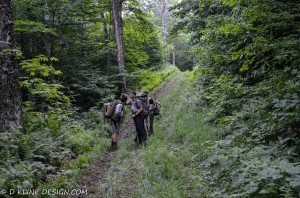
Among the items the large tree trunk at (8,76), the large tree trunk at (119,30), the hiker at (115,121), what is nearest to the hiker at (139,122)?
the hiker at (115,121)

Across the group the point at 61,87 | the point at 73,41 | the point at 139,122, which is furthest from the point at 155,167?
the point at 73,41

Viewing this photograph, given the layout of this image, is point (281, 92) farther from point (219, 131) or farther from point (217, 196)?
point (219, 131)

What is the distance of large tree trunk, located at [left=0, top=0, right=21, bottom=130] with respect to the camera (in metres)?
6.12

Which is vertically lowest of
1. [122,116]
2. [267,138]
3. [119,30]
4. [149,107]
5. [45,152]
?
[45,152]

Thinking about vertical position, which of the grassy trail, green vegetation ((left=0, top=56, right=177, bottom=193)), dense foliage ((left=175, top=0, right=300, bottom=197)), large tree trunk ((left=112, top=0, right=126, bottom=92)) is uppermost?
large tree trunk ((left=112, top=0, right=126, bottom=92))

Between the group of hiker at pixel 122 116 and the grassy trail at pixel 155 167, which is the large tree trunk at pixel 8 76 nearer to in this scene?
the grassy trail at pixel 155 167

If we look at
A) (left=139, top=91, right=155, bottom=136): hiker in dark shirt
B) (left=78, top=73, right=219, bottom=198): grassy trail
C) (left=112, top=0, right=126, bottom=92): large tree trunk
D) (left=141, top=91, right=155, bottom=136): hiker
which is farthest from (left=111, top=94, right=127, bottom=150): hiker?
(left=112, top=0, right=126, bottom=92): large tree trunk

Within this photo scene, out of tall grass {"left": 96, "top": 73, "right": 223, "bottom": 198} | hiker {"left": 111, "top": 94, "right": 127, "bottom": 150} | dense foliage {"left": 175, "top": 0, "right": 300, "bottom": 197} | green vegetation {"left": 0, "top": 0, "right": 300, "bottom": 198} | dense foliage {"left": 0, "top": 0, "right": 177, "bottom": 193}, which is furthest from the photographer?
hiker {"left": 111, "top": 94, "right": 127, "bottom": 150}

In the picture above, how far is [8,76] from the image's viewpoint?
20.4ft

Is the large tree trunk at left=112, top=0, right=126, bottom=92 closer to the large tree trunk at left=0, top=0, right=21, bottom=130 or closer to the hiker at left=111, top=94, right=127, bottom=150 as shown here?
the hiker at left=111, top=94, right=127, bottom=150

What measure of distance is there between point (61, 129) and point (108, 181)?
10.0ft

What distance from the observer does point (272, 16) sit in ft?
15.2

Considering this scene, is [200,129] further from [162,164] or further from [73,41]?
[73,41]

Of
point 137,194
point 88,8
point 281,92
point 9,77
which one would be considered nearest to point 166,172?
point 137,194
